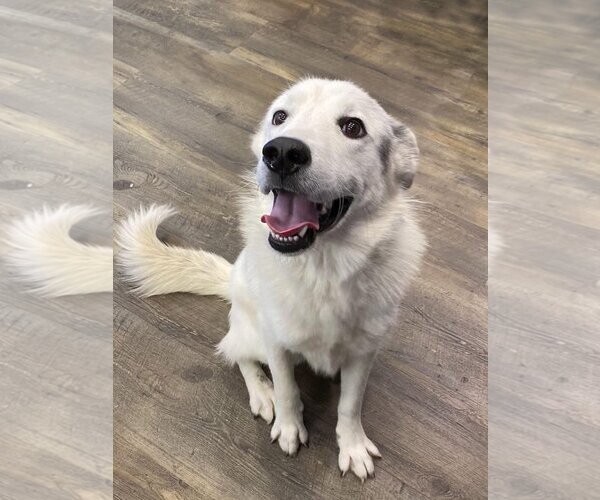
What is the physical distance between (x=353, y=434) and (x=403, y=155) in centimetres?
67

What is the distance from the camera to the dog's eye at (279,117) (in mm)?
1085

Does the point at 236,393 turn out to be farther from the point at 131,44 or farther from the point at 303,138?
the point at 131,44

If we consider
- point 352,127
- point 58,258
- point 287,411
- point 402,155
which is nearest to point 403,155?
point 402,155

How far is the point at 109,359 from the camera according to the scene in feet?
4.21

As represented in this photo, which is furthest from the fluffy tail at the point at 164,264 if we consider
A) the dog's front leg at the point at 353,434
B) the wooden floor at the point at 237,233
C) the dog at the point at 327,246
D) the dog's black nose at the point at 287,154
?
the dog's black nose at the point at 287,154

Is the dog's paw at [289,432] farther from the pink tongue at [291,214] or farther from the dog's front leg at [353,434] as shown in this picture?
the pink tongue at [291,214]

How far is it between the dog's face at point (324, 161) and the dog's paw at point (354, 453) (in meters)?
0.55

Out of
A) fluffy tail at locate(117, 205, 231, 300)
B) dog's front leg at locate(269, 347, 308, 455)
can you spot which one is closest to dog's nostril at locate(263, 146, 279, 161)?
dog's front leg at locate(269, 347, 308, 455)

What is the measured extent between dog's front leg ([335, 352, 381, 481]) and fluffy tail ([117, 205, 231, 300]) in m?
0.47

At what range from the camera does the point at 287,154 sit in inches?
36.0

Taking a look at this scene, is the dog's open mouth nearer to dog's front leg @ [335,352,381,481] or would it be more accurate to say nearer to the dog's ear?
the dog's ear

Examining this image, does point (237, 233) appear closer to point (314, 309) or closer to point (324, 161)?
point (314, 309)

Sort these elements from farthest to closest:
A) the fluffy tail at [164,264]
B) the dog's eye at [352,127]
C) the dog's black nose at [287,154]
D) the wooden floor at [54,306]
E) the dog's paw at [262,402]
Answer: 1. the fluffy tail at [164,264]
2. the dog's paw at [262,402]
3. the wooden floor at [54,306]
4. the dog's eye at [352,127]
5. the dog's black nose at [287,154]

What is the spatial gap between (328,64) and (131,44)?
89cm
